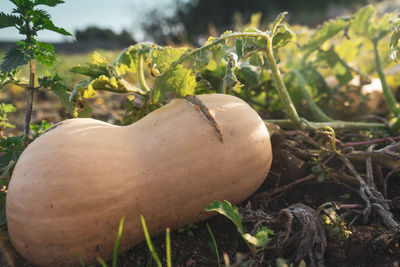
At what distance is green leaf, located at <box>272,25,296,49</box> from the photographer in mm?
1486

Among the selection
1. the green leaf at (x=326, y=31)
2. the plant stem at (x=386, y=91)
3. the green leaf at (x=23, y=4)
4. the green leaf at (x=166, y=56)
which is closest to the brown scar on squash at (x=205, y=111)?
the green leaf at (x=166, y=56)

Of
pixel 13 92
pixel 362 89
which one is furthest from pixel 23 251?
pixel 13 92

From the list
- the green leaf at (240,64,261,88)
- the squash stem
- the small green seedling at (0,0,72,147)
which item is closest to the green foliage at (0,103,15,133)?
the small green seedling at (0,0,72,147)

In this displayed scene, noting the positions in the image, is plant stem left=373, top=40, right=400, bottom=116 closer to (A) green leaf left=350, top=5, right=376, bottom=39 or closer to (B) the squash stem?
(A) green leaf left=350, top=5, right=376, bottom=39

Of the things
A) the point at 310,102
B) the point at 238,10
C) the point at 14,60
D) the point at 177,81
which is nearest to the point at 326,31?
the point at 310,102

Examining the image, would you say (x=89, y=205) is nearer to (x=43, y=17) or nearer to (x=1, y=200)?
(x=1, y=200)

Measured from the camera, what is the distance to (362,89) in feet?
7.39

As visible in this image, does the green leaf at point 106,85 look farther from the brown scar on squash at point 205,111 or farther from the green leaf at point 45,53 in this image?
the brown scar on squash at point 205,111

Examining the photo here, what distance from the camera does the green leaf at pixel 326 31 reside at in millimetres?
1835

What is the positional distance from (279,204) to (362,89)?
4.22 feet

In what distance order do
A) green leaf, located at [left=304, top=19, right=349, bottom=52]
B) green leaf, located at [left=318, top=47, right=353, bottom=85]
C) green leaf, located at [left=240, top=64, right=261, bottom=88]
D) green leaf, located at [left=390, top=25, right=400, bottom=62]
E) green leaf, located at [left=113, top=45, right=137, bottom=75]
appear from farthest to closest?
green leaf, located at [left=318, top=47, right=353, bottom=85]
green leaf, located at [left=304, top=19, right=349, bottom=52]
green leaf, located at [left=240, top=64, right=261, bottom=88]
green leaf, located at [left=113, top=45, right=137, bottom=75]
green leaf, located at [left=390, top=25, right=400, bottom=62]

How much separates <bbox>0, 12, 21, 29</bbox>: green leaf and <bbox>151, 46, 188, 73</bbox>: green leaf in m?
0.53

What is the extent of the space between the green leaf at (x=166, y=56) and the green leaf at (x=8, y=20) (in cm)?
53

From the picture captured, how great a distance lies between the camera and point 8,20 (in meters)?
1.24
